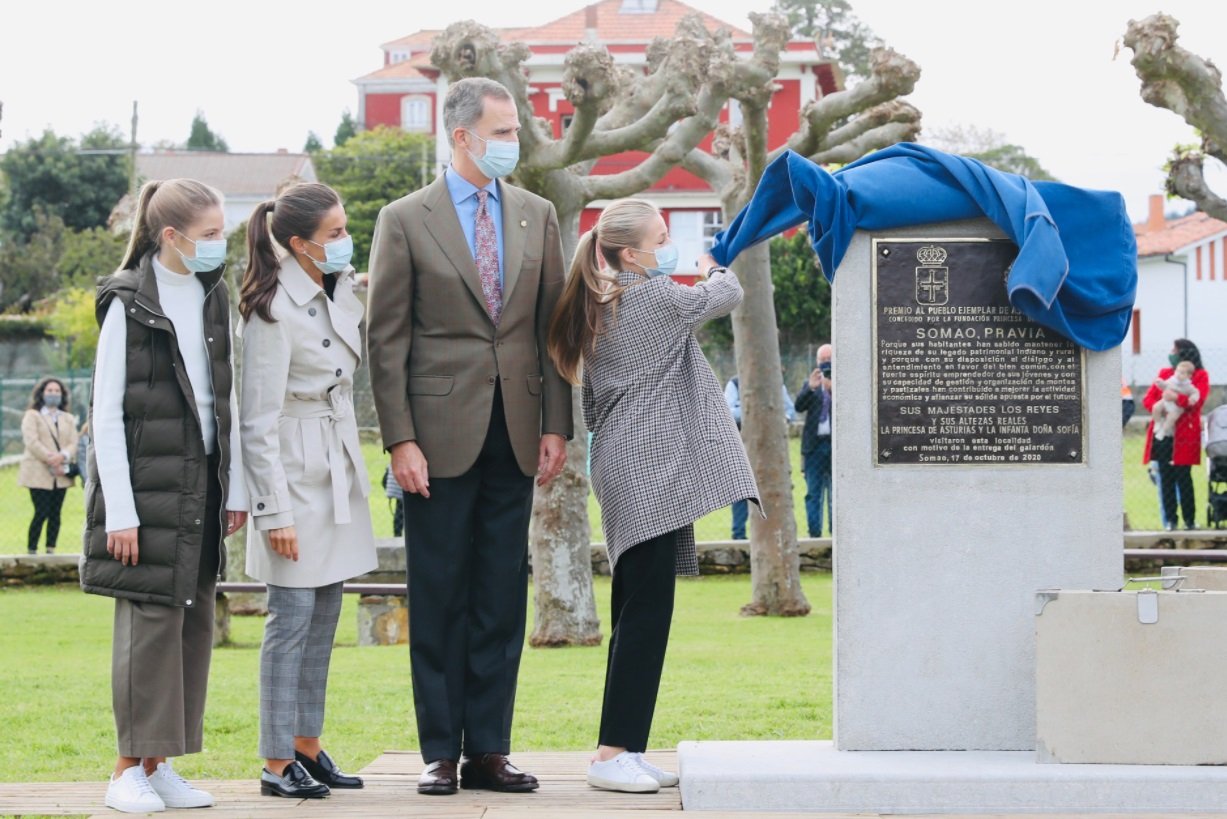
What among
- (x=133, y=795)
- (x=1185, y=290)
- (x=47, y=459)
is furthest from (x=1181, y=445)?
(x=1185, y=290)

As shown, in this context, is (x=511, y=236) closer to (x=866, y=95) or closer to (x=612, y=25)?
(x=866, y=95)

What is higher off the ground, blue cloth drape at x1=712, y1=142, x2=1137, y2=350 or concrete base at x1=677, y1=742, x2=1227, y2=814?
blue cloth drape at x1=712, y1=142, x2=1137, y2=350

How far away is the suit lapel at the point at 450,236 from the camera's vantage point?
558cm

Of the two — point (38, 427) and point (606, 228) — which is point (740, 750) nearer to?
point (606, 228)

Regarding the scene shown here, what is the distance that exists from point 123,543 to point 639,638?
169cm

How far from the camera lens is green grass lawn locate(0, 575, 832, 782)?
7.61 meters

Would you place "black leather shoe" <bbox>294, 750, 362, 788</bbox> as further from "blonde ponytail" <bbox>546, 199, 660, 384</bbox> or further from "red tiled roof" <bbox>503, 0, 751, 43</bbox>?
"red tiled roof" <bbox>503, 0, 751, 43</bbox>

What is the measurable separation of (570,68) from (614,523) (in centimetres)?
610

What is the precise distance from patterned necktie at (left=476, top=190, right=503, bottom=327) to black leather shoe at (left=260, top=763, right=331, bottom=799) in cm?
162

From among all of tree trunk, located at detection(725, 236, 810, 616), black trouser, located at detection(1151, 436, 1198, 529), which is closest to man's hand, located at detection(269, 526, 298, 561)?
tree trunk, located at detection(725, 236, 810, 616)

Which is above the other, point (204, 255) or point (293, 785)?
point (204, 255)

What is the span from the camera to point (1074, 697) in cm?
538

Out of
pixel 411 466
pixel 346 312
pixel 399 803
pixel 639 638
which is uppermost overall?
pixel 346 312

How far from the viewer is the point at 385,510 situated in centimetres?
2186
